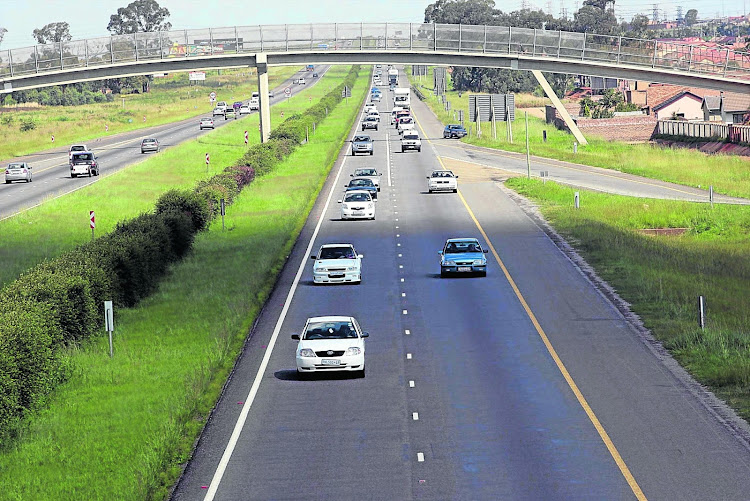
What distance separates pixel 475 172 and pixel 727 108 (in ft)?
183

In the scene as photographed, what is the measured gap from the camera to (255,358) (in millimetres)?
32250

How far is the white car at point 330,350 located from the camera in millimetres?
28891

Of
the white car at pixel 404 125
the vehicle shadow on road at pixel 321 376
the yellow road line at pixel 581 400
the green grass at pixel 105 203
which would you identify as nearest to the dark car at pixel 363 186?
the green grass at pixel 105 203

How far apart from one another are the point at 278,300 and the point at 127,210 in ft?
101

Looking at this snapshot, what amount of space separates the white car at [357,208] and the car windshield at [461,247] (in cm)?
1826

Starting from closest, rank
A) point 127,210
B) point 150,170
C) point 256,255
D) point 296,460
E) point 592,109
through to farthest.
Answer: point 296,460 → point 256,255 → point 127,210 → point 150,170 → point 592,109

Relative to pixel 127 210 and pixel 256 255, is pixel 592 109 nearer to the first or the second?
pixel 127 210

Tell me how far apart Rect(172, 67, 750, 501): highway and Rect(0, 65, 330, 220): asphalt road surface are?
37336mm

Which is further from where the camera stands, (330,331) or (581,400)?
(330,331)

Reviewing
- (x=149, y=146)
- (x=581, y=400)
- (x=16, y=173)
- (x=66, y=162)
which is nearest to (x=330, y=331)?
(x=581, y=400)

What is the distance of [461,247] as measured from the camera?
1816 inches

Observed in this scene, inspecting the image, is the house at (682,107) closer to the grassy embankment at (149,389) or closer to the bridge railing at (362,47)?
the bridge railing at (362,47)

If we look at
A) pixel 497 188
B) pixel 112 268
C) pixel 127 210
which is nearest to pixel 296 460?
pixel 112 268

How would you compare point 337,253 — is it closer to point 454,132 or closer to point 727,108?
point 454,132
